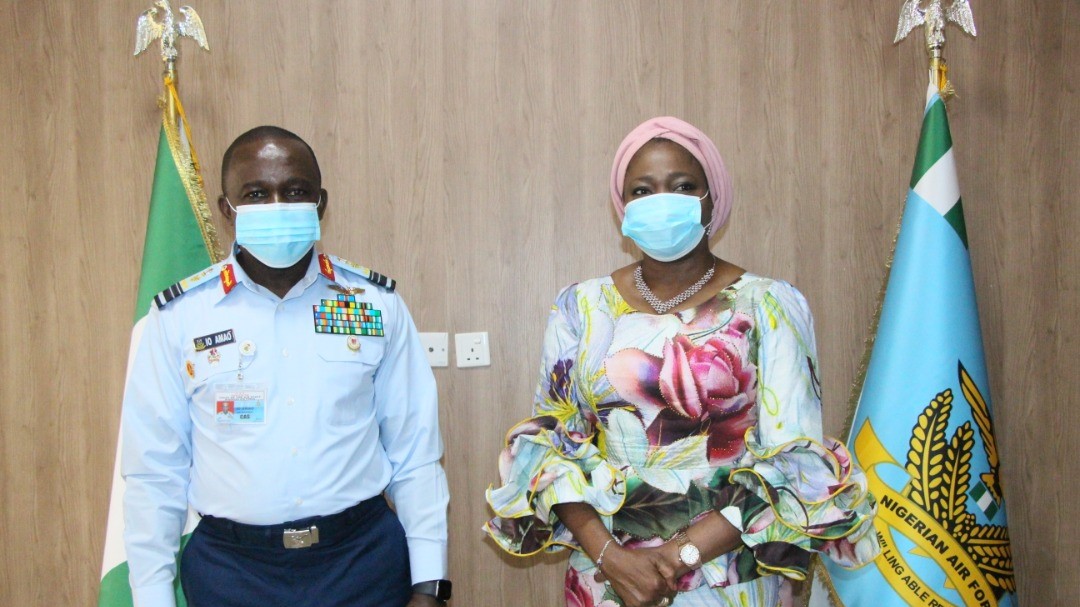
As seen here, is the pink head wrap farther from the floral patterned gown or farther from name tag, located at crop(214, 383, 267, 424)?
name tag, located at crop(214, 383, 267, 424)

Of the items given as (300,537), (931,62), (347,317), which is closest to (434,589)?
(300,537)

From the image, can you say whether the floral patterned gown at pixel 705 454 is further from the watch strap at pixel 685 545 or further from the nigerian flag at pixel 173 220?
the nigerian flag at pixel 173 220

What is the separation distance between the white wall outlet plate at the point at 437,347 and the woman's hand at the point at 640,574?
3.42 ft

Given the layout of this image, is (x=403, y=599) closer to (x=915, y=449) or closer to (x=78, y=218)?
(x=915, y=449)

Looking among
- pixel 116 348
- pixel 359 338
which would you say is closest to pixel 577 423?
pixel 359 338

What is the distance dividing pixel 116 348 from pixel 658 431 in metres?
1.77

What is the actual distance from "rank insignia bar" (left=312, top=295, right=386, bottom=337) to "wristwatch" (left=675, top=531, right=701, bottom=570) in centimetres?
76

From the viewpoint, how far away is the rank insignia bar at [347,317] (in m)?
1.61

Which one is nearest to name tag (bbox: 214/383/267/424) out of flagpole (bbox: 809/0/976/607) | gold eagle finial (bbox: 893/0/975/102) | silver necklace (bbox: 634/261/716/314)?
silver necklace (bbox: 634/261/716/314)

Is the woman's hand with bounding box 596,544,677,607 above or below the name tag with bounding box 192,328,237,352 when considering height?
below

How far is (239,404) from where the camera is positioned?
60.3 inches

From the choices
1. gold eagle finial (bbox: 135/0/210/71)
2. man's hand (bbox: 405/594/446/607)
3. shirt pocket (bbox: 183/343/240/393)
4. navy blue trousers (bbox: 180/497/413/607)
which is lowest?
man's hand (bbox: 405/594/446/607)

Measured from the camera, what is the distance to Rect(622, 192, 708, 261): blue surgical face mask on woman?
1.49 meters

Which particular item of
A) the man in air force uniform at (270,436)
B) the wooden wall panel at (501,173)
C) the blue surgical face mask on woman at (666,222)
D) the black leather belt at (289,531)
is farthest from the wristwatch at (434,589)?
the blue surgical face mask on woman at (666,222)
